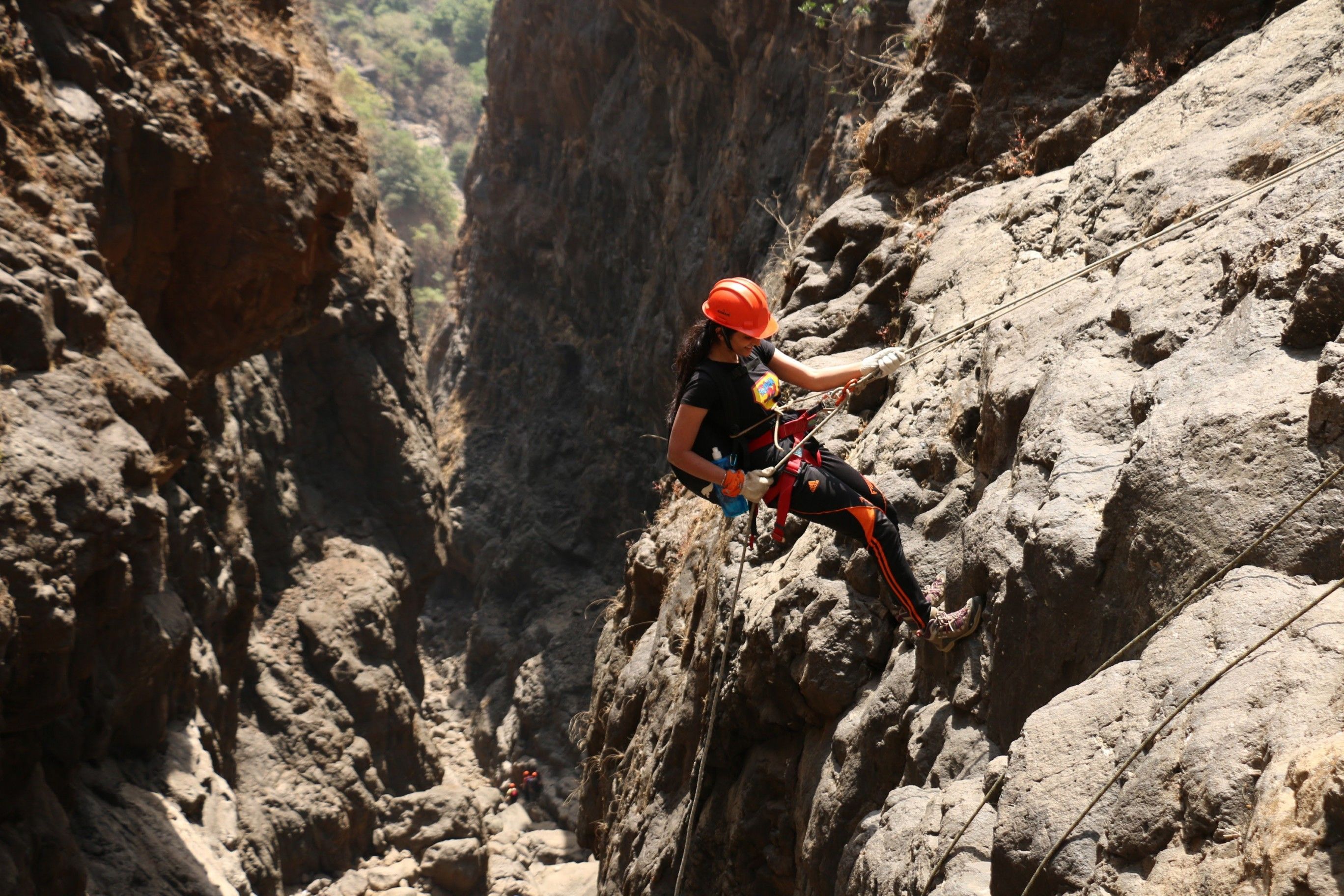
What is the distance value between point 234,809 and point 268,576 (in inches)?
218

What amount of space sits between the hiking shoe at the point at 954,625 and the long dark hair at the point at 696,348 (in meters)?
1.38

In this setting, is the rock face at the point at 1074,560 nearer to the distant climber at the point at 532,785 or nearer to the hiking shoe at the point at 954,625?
the hiking shoe at the point at 954,625

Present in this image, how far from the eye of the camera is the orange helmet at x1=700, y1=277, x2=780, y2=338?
430cm

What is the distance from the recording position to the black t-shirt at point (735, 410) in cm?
439

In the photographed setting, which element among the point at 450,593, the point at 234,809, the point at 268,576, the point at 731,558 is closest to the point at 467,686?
the point at 450,593

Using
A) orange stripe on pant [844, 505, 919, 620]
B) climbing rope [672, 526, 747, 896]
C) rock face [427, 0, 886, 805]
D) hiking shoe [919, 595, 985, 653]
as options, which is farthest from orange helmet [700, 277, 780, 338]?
rock face [427, 0, 886, 805]

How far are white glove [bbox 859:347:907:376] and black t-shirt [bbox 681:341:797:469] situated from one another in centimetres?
41

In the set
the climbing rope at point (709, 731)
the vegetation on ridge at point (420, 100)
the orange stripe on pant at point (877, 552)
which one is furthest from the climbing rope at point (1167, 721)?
the vegetation on ridge at point (420, 100)

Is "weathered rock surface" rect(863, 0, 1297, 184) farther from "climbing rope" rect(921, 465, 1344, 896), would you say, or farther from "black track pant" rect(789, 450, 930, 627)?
"climbing rope" rect(921, 465, 1344, 896)

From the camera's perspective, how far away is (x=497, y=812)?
60.1 feet

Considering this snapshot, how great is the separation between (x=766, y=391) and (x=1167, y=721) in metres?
2.34

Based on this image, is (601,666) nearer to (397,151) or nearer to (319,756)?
(319,756)

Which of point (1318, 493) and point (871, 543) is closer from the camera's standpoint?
point (1318, 493)

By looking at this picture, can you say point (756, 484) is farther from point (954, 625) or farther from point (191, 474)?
point (191, 474)
